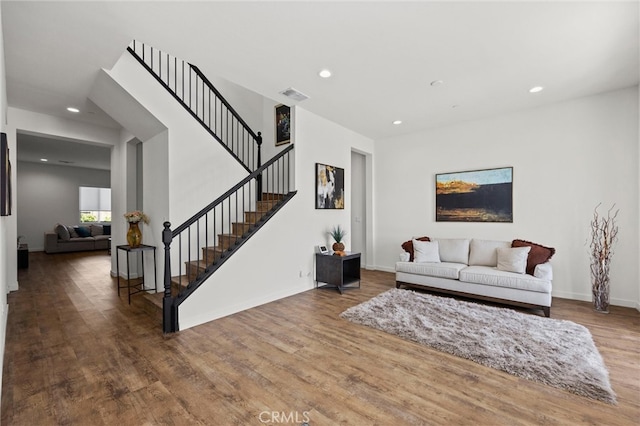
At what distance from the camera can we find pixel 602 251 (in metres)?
3.86

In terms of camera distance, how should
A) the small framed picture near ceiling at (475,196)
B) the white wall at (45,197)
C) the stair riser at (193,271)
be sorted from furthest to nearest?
1. the white wall at (45,197)
2. the small framed picture near ceiling at (475,196)
3. the stair riser at (193,271)

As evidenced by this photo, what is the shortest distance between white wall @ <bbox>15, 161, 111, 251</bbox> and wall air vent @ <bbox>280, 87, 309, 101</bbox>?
1044 centimetres

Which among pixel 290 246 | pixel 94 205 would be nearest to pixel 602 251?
pixel 290 246

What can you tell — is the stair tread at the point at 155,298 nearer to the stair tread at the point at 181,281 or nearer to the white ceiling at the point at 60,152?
the stair tread at the point at 181,281

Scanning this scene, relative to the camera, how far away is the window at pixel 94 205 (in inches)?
421

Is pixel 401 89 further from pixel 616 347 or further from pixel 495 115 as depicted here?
pixel 616 347

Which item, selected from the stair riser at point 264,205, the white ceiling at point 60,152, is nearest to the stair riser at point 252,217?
the stair riser at point 264,205

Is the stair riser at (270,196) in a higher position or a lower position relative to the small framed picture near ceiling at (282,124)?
lower

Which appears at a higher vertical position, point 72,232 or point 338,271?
point 72,232

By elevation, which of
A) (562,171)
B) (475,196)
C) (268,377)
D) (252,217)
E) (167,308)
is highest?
(562,171)

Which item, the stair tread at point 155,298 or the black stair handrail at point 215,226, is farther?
the stair tread at point 155,298

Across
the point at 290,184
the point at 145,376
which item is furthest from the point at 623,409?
the point at 290,184

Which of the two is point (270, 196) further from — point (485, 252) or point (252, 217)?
point (485, 252)

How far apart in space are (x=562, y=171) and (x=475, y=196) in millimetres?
1237
